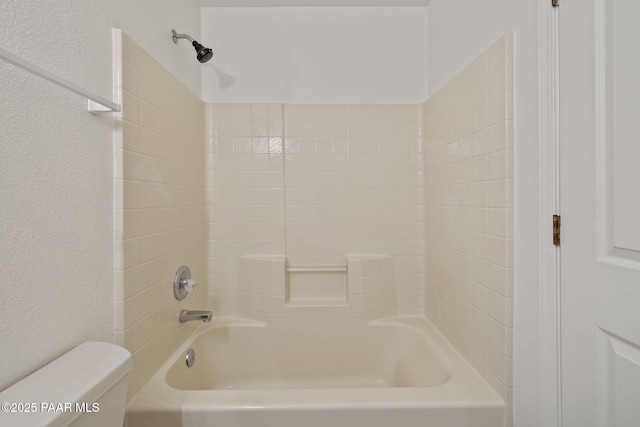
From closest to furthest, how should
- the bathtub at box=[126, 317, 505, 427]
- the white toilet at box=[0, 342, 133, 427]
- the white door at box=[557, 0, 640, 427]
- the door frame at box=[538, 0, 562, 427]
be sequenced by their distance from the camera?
the white toilet at box=[0, 342, 133, 427] < the white door at box=[557, 0, 640, 427] < the door frame at box=[538, 0, 562, 427] < the bathtub at box=[126, 317, 505, 427]

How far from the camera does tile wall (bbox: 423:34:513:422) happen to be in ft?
3.33

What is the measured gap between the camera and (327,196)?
1810mm

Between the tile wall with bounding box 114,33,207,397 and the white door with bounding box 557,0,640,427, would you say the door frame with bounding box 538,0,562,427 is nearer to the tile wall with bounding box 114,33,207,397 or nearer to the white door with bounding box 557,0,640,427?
the white door with bounding box 557,0,640,427

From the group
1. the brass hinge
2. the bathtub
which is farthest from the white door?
the bathtub

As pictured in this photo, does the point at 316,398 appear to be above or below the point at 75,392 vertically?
below

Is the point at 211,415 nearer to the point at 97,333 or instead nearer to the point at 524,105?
the point at 97,333

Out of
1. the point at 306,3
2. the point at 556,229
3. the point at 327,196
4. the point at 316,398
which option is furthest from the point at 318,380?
the point at 306,3

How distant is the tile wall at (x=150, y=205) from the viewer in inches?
39.1

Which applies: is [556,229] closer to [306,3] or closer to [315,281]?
[315,281]

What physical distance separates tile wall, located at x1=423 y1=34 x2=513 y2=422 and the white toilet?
1.16 meters

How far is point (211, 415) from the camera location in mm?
970

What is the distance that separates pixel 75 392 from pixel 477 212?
1.32m

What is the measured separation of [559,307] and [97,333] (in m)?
1.37

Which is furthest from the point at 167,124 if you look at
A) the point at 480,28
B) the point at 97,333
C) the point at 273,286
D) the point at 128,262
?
the point at 480,28
